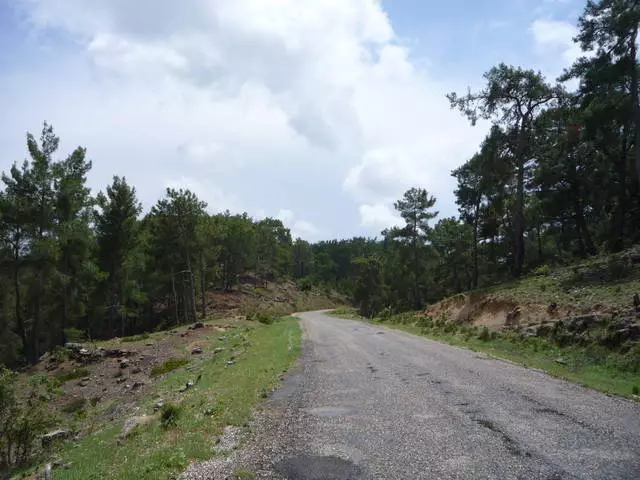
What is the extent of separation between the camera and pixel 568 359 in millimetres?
14102

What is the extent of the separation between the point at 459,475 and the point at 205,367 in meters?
15.7

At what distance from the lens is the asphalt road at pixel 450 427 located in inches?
233

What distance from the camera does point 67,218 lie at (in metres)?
33.6

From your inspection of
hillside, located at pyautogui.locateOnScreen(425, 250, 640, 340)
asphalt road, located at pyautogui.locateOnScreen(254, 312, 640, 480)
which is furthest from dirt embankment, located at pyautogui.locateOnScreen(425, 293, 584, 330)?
asphalt road, located at pyautogui.locateOnScreen(254, 312, 640, 480)

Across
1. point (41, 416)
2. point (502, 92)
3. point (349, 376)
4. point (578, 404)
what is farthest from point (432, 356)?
point (502, 92)

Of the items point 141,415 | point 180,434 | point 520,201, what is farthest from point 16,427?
point 520,201

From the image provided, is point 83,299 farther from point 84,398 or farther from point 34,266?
point 84,398

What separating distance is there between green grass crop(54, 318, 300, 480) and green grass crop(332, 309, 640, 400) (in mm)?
8023

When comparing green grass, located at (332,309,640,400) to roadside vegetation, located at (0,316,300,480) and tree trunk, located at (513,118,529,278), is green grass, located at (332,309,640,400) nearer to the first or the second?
roadside vegetation, located at (0,316,300,480)

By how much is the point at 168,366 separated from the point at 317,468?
18268mm

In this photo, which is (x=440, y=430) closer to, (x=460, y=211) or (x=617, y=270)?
(x=617, y=270)

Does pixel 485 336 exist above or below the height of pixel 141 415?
above

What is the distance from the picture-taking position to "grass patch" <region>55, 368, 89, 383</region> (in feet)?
73.8

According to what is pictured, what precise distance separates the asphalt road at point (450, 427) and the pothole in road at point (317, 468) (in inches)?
0.6
